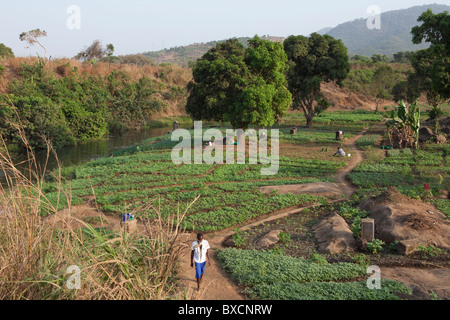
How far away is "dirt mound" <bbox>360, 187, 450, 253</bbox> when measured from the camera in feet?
29.5

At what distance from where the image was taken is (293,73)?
2809cm

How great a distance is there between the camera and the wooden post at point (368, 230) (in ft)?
29.5

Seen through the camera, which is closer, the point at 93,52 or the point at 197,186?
the point at 197,186

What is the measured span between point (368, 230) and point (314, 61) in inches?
834

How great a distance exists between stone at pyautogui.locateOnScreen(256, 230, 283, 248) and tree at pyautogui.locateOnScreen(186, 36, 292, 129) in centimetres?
1078

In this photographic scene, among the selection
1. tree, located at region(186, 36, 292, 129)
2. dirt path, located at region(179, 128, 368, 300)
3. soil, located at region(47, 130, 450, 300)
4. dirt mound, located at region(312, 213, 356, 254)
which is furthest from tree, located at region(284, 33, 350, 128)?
dirt mound, located at region(312, 213, 356, 254)

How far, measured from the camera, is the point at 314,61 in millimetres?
27672

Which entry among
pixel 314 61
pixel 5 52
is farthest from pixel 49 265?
pixel 5 52

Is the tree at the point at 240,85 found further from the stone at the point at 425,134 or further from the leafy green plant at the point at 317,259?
the leafy green plant at the point at 317,259

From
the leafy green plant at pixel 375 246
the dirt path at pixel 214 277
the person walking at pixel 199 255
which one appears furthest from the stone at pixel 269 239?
the person walking at pixel 199 255

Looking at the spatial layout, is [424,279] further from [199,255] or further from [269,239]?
[199,255]

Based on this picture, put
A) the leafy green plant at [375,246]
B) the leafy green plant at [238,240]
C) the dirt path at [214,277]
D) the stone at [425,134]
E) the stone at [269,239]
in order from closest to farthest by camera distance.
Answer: the dirt path at [214,277], the leafy green plant at [375,246], the stone at [269,239], the leafy green plant at [238,240], the stone at [425,134]

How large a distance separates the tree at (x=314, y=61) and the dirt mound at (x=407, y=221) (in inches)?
706
